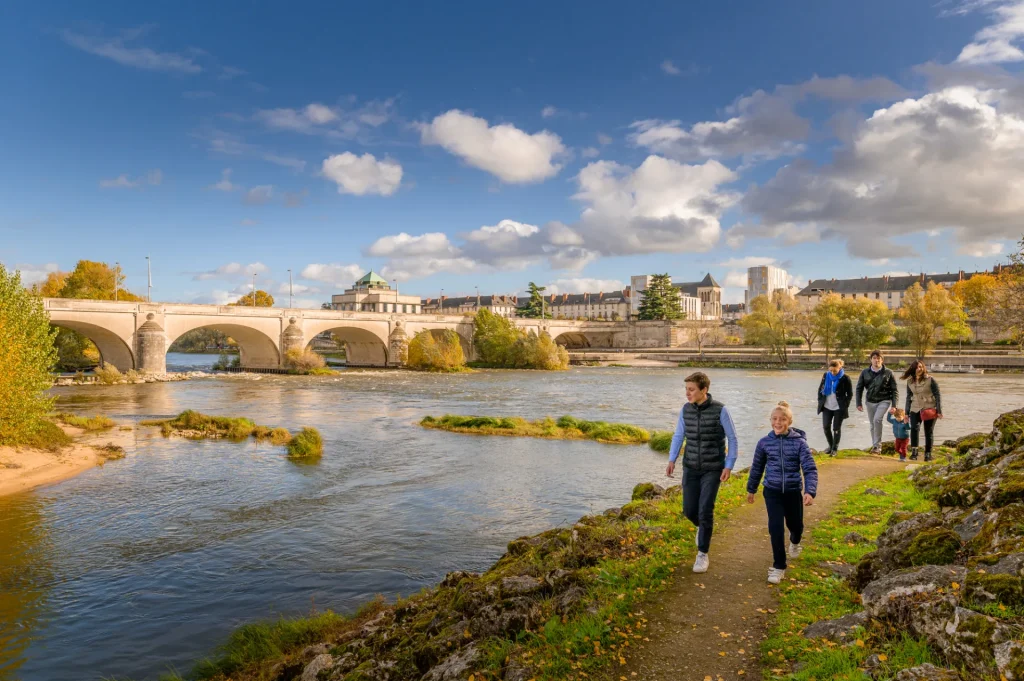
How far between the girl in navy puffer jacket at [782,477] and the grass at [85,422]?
26.8m

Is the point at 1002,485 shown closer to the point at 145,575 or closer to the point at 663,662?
the point at 663,662

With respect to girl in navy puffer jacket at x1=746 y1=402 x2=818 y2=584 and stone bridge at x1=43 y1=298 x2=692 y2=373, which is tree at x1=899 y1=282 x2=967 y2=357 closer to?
stone bridge at x1=43 y1=298 x2=692 y2=373

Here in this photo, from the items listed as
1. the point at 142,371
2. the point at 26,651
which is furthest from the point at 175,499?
the point at 142,371

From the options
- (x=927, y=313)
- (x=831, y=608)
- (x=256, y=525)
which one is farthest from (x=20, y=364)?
(x=927, y=313)

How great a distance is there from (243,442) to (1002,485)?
76.7 feet

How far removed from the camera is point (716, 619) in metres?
6.22

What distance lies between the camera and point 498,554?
11.8 metres

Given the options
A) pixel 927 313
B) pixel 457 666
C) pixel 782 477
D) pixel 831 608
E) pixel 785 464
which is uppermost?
pixel 927 313

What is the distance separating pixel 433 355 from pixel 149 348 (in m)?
27.3

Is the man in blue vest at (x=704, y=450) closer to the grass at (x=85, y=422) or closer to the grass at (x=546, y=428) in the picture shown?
the grass at (x=546, y=428)

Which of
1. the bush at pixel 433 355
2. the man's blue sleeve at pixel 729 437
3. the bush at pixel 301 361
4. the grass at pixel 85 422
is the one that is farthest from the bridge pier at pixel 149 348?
the man's blue sleeve at pixel 729 437

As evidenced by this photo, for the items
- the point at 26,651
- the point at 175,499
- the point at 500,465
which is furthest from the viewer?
the point at 500,465

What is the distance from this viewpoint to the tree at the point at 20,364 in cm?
1830

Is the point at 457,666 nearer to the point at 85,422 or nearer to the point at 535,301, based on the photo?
the point at 85,422
